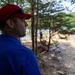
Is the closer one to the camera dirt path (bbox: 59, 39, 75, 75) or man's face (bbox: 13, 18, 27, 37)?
man's face (bbox: 13, 18, 27, 37)

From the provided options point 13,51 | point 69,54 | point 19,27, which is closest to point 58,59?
point 69,54

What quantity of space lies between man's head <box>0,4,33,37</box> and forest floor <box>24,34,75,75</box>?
4174mm

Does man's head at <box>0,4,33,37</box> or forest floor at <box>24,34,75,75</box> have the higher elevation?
man's head at <box>0,4,33,37</box>

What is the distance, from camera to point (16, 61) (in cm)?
96

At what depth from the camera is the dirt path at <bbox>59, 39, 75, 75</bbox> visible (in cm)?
582

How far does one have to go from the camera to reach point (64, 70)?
557 cm

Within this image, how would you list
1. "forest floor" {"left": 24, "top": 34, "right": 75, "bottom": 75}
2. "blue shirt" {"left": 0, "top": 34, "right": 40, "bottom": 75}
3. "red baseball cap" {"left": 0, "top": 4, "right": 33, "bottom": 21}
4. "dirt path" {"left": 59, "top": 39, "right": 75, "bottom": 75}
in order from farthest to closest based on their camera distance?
1. "dirt path" {"left": 59, "top": 39, "right": 75, "bottom": 75}
2. "forest floor" {"left": 24, "top": 34, "right": 75, "bottom": 75}
3. "red baseball cap" {"left": 0, "top": 4, "right": 33, "bottom": 21}
4. "blue shirt" {"left": 0, "top": 34, "right": 40, "bottom": 75}

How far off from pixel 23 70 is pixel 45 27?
19.7 feet

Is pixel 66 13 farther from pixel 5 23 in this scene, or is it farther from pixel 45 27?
pixel 5 23

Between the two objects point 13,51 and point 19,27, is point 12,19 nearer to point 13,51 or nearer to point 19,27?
point 19,27

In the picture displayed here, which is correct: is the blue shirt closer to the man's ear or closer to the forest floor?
the man's ear

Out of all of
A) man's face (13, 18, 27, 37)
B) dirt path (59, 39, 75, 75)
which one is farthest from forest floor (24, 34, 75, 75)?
man's face (13, 18, 27, 37)

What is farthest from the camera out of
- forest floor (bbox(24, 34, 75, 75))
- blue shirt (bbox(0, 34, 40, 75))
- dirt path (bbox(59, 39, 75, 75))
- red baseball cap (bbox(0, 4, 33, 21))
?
dirt path (bbox(59, 39, 75, 75))

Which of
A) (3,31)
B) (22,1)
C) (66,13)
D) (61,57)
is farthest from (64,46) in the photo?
(3,31)
